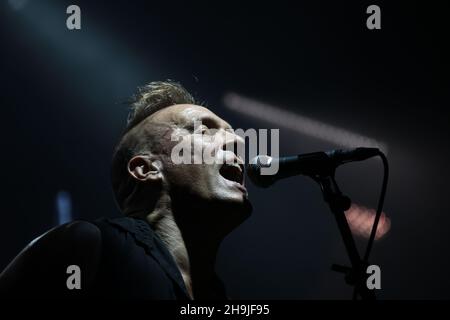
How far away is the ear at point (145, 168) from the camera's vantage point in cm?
225

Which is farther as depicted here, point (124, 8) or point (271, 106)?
point (271, 106)

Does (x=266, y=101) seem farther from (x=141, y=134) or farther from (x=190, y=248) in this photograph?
(x=190, y=248)

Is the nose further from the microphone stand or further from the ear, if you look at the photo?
the microphone stand

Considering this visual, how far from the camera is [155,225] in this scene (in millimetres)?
2102

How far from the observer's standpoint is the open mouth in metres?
2.31

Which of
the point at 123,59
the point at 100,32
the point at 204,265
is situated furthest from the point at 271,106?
the point at 204,265

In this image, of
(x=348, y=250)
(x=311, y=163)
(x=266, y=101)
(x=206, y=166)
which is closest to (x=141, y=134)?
(x=206, y=166)

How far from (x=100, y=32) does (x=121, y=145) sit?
1.82m

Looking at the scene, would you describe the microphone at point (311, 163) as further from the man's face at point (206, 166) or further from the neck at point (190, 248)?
the neck at point (190, 248)

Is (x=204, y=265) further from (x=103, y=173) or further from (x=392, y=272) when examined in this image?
(x=392, y=272)

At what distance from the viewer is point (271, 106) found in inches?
166

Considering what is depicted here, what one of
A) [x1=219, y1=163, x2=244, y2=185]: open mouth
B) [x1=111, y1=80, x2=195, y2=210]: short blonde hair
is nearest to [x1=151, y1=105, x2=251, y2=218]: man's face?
[x1=219, y1=163, x2=244, y2=185]: open mouth

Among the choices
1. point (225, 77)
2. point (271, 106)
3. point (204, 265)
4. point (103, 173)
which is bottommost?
point (204, 265)

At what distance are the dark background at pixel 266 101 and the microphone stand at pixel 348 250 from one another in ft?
7.55
